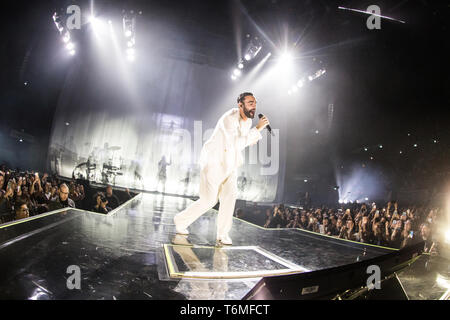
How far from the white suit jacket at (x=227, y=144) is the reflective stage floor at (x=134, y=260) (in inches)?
34.8

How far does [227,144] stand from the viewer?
2625 millimetres

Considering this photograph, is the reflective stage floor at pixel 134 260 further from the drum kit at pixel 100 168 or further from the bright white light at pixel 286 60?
the drum kit at pixel 100 168

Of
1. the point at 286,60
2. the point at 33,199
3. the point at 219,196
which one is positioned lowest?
the point at 33,199

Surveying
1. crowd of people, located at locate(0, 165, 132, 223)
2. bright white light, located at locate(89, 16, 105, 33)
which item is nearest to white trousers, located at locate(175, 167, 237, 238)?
crowd of people, located at locate(0, 165, 132, 223)

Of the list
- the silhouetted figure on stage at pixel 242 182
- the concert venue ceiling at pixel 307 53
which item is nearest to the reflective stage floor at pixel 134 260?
the concert venue ceiling at pixel 307 53

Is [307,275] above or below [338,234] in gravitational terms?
above

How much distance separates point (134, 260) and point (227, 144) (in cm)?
148

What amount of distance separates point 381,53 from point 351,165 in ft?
26.4

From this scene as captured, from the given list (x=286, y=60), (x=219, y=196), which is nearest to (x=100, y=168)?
(x=286, y=60)

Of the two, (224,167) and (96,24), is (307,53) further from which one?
(96,24)

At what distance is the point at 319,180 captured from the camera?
637 inches

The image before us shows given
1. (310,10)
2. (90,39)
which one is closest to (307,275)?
(310,10)
